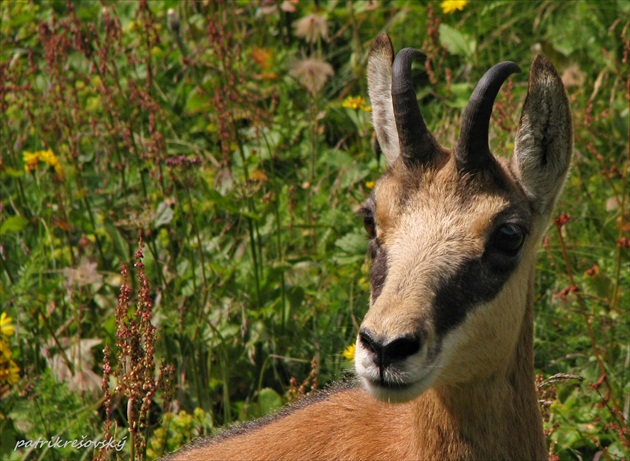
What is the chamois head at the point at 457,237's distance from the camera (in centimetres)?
375

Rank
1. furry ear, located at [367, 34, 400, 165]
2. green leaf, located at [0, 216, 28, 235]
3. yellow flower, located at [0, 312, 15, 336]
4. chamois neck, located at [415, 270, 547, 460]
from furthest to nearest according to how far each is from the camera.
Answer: green leaf, located at [0, 216, 28, 235] < yellow flower, located at [0, 312, 15, 336] < furry ear, located at [367, 34, 400, 165] < chamois neck, located at [415, 270, 547, 460]

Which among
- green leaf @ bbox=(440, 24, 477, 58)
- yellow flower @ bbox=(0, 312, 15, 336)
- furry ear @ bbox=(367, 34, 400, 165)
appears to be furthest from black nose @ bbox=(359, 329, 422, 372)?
green leaf @ bbox=(440, 24, 477, 58)

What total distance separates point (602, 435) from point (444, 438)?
5.81 ft

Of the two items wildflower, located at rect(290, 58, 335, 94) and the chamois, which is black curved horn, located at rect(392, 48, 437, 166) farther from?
wildflower, located at rect(290, 58, 335, 94)

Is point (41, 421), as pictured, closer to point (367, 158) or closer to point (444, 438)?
point (444, 438)

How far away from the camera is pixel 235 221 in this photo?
7344 mm

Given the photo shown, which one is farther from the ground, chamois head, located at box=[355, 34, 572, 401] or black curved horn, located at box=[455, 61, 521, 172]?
black curved horn, located at box=[455, 61, 521, 172]

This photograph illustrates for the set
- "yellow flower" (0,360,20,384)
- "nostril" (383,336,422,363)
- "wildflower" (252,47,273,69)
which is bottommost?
"yellow flower" (0,360,20,384)

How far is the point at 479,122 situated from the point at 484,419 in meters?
1.22

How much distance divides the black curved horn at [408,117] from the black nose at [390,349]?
40.9 inches

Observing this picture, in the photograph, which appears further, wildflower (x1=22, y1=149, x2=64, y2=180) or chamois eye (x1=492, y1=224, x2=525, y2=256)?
wildflower (x1=22, y1=149, x2=64, y2=180)

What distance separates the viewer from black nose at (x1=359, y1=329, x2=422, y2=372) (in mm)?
3652

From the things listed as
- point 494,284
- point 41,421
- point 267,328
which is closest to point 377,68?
point 494,284

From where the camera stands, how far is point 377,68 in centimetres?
496
